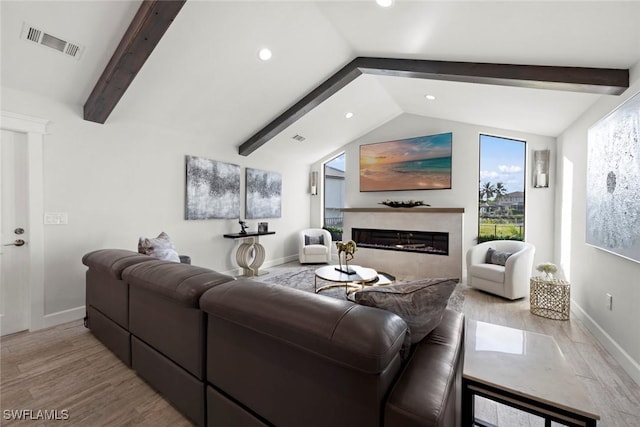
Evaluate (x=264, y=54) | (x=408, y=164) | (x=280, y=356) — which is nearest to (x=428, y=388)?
(x=280, y=356)

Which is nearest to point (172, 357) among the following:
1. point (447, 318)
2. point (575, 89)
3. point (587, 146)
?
point (447, 318)

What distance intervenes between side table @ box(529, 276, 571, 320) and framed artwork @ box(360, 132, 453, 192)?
7.75 ft

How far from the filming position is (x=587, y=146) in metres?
2.90

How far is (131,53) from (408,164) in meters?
4.63

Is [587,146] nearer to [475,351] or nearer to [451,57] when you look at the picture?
[451,57]

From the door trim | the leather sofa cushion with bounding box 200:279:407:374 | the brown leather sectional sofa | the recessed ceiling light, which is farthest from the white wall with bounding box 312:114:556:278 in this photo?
the door trim

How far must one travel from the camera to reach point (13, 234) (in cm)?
257

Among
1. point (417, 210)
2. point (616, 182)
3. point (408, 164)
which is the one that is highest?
point (408, 164)

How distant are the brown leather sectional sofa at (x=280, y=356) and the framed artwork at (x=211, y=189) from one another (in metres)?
2.46

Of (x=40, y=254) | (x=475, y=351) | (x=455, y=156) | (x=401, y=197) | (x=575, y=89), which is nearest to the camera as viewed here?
(x=475, y=351)

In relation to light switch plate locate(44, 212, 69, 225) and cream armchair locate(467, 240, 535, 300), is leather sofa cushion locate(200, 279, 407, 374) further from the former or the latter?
cream armchair locate(467, 240, 535, 300)

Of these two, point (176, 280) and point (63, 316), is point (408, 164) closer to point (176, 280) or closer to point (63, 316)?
point (176, 280)

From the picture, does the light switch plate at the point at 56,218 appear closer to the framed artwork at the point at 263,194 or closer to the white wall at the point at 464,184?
the framed artwork at the point at 263,194

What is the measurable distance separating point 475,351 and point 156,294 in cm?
176
